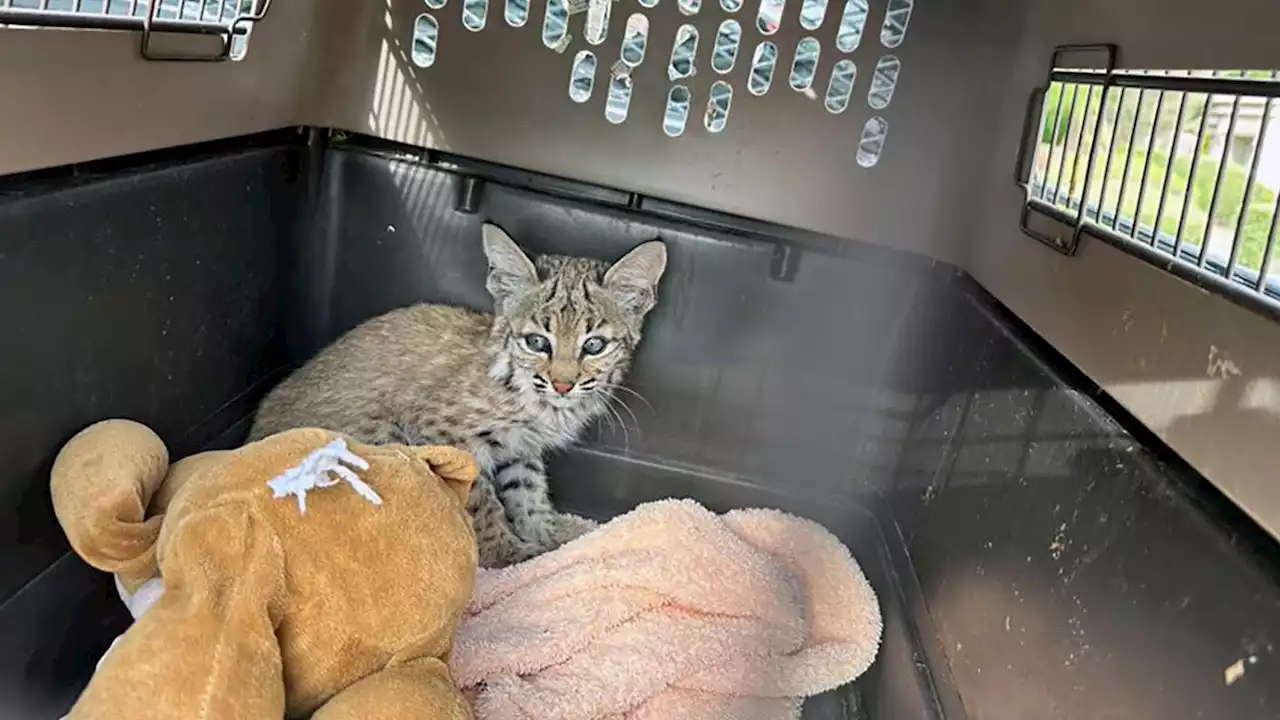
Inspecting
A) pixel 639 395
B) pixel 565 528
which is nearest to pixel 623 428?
pixel 639 395

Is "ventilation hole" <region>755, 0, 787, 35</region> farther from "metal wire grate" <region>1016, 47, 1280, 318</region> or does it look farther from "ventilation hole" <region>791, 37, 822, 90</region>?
"metal wire grate" <region>1016, 47, 1280, 318</region>

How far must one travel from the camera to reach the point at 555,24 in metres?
1.65

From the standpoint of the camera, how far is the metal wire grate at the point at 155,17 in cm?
98

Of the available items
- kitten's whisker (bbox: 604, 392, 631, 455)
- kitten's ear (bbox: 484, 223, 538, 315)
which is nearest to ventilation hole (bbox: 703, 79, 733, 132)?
kitten's ear (bbox: 484, 223, 538, 315)

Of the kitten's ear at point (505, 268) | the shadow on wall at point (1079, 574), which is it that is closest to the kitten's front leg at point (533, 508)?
the kitten's ear at point (505, 268)

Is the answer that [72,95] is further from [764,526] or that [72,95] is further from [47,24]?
[764,526]

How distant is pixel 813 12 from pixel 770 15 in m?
0.06

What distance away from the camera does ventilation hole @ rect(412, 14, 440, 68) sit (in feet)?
5.49

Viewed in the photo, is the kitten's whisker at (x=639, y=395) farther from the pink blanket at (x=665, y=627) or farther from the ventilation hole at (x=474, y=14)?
the ventilation hole at (x=474, y=14)

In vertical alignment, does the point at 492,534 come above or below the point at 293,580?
below

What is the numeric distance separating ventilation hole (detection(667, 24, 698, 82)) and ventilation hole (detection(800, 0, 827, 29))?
0.16 metres

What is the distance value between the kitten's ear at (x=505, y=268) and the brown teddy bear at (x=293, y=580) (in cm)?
71

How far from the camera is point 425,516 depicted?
0.89 metres

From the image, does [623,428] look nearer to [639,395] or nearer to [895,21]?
[639,395]
